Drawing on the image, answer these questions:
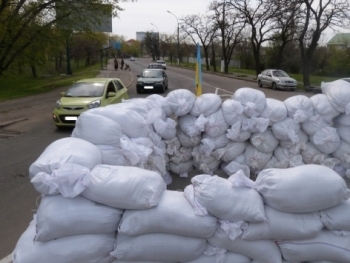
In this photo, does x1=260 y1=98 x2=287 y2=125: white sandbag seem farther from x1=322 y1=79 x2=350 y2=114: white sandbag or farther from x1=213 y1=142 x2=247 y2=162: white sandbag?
x1=322 y1=79 x2=350 y2=114: white sandbag

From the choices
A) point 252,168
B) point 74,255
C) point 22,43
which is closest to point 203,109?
point 252,168

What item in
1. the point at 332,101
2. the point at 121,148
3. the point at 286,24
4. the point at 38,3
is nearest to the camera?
the point at 121,148

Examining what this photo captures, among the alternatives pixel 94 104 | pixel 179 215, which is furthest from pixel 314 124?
pixel 94 104

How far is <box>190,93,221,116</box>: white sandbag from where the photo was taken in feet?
19.0

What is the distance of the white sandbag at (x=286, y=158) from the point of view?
5832mm

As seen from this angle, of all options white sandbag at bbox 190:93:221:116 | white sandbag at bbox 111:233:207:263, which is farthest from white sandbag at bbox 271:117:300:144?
white sandbag at bbox 111:233:207:263

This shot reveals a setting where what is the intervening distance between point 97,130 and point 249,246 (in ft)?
6.90

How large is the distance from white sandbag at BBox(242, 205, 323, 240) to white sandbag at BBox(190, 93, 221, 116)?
9.66 ft

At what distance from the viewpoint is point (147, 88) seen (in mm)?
21594

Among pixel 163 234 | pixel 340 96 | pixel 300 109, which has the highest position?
pixel 340 96

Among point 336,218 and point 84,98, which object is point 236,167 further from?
point 84,98

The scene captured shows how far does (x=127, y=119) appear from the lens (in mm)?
4629

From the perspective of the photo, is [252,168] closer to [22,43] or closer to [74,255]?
[74,255]

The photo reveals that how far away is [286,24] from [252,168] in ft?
89.6
